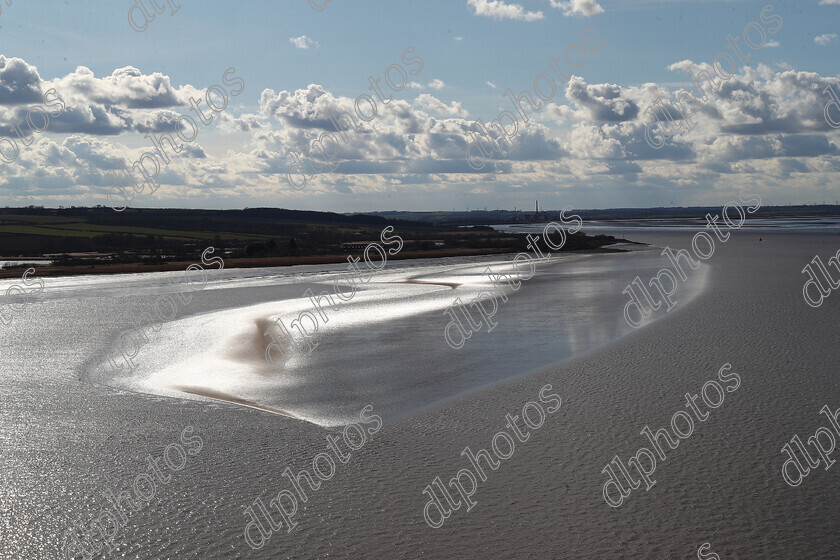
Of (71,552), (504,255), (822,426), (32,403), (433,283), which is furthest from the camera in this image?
(504,255)

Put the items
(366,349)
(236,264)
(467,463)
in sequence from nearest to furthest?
1. (467,463)
2. (366,349)
3. (236,264)

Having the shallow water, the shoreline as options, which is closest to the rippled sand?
the shallow water

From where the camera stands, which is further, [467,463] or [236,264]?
[236,264]

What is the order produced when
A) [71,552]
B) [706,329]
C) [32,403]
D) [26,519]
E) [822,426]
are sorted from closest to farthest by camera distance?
[71,552], [26,519], [822,426], [32,403], [706,329]

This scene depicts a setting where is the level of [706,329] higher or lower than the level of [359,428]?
higher

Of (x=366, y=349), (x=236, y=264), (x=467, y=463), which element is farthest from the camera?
(x=236, y=264)

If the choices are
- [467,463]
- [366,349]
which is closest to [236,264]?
[366,349]

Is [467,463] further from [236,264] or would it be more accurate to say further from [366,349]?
[236,264]

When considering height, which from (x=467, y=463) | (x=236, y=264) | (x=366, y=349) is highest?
(x=467, y=463)

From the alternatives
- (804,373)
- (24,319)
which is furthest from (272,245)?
(804,373)

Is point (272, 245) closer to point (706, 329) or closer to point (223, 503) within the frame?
point (706, 329)

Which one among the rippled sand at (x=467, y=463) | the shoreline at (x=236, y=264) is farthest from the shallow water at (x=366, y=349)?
the shoreline at (x=236, y=264)
